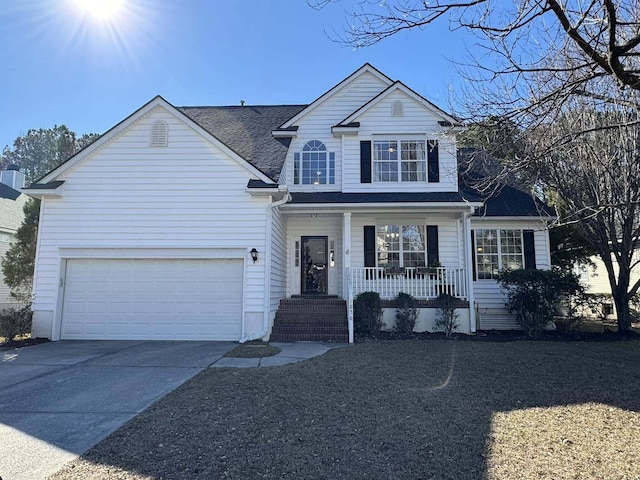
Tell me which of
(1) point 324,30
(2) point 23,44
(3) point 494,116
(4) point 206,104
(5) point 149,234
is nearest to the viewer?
(1) point 324,30

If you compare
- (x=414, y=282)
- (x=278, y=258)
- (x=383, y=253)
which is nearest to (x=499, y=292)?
(x=414, y=282)

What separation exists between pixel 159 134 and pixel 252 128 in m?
4.24

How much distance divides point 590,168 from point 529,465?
899cm

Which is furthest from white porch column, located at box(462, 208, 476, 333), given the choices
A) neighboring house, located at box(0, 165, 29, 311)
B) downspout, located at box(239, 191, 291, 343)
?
neighboring house, located at box(0, 165, 29, 311)

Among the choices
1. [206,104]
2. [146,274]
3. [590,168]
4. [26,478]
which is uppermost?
[206,104]

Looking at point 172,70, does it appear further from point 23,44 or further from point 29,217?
point 29,217

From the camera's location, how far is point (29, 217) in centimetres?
1367

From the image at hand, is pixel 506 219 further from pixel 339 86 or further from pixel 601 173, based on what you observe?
pixel 339 86

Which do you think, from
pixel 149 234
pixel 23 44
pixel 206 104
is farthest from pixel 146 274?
pixel 206 104

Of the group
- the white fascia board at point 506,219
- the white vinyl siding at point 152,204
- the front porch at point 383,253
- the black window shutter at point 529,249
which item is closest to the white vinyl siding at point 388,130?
the front porch at point 383,253

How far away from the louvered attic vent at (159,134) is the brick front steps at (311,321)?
18.2ft

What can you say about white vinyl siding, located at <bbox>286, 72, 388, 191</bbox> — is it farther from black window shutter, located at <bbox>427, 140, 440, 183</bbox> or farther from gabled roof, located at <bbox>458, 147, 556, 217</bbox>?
gabled roof, located at <bbox>458, 147, 556, 217</bbox>

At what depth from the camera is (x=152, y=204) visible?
10500mm

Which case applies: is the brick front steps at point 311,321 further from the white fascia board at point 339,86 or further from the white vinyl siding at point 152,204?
the white fascia board at point 339,86
